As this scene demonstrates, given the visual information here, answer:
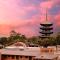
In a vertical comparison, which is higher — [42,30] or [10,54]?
[42,30]

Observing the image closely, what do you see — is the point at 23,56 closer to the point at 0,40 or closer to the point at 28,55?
the point at 28,55

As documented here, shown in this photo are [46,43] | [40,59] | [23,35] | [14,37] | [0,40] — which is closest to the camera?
[40,59]

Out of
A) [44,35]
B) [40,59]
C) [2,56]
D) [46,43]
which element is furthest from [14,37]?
[40,59]

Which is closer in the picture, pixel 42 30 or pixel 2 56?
pixel 2 56

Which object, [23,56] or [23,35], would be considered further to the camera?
[23,35]

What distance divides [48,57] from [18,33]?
19172 millimetres

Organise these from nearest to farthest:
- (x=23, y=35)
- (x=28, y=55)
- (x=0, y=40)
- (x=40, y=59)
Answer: (x=40, y=59)
(x=28, y=55)
(x=0, y=40)
(x=23, y=35)

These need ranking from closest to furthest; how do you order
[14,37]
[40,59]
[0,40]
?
[40,59], [0,40], [14,37]

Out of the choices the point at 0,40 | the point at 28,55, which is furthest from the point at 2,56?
the point at 0,40

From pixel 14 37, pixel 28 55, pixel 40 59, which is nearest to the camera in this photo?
pixel 40 59

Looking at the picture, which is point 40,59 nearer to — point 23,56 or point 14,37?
point 23,56

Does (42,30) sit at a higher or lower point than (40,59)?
higher

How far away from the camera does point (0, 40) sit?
2361cm

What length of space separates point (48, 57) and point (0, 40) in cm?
1573
